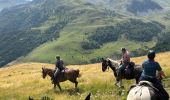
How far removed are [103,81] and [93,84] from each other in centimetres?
115

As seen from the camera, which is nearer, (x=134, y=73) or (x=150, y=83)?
(x=150, y=83)

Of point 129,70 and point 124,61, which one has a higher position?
point 124,61

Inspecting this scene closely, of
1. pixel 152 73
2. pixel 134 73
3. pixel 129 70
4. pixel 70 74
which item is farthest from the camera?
pixel 70 74

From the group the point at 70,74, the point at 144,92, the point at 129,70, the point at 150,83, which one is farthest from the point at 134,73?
the point at 144,92

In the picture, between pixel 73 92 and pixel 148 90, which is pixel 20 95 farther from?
pixel 148 90

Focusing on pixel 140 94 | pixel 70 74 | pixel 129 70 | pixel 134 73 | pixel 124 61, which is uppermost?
pixel 140 94

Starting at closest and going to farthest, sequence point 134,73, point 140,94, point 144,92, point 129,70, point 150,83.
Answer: point 140,94 → point 144,92 → point 150,83 → point 134,73 → point 129,70

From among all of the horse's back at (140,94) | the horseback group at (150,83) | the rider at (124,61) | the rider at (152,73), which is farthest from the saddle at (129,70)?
the horse's back at (140,94)

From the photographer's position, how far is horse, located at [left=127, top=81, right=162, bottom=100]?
1474 centimetres

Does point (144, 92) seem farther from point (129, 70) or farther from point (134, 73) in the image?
point (129, 70)

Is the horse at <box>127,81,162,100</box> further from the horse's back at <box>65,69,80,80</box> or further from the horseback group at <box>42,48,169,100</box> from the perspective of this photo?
the horse's back at <box>65,69,80,80</box>

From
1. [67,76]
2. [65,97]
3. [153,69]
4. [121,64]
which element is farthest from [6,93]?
[153,69]

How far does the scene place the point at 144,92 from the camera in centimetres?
1495

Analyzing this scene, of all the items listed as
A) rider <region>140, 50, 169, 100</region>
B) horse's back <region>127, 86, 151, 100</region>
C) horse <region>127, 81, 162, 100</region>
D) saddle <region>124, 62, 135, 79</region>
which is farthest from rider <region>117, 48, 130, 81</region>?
horse's back <region>127, 86, 151, 100</region>
